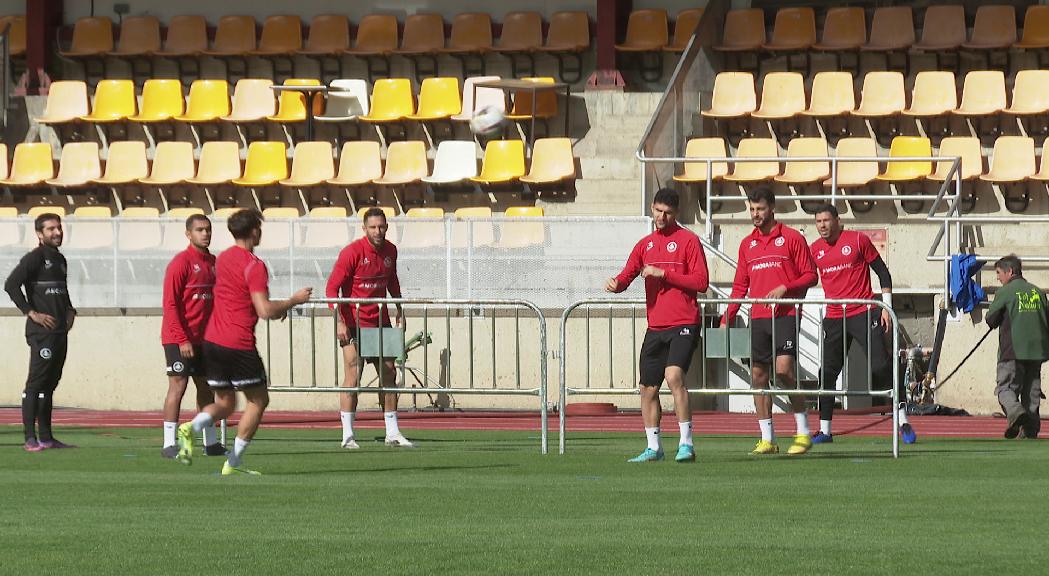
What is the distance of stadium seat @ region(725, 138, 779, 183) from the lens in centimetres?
2342

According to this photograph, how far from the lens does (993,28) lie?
2542 cm

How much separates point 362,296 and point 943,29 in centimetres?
1409

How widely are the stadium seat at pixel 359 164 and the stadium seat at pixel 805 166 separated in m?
6.05

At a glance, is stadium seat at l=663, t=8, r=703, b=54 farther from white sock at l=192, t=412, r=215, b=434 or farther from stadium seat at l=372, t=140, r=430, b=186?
white sock at l=192, t=412, r=215, b=434

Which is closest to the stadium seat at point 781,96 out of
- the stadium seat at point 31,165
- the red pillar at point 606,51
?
the red pillar at point 606,51

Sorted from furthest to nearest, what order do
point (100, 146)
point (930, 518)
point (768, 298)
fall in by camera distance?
point (100, 146) < point (768, 298) < point (930, 518)

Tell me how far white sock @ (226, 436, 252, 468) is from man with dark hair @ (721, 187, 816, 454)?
4297 mm

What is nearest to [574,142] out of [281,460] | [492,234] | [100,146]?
[492,234]

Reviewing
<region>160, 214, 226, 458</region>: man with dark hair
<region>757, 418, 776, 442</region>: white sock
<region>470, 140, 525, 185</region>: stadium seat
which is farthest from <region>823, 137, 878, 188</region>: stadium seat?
<region>160, 214, 226, 458</region>: man with dark hair

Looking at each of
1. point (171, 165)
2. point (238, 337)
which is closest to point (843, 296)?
point (238, 337)

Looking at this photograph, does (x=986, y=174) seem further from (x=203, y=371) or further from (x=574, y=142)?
(x=203, y=371)

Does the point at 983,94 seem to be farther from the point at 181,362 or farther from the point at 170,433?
the point at 170,433

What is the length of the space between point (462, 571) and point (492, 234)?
1376cm

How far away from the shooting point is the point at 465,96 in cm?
2625
